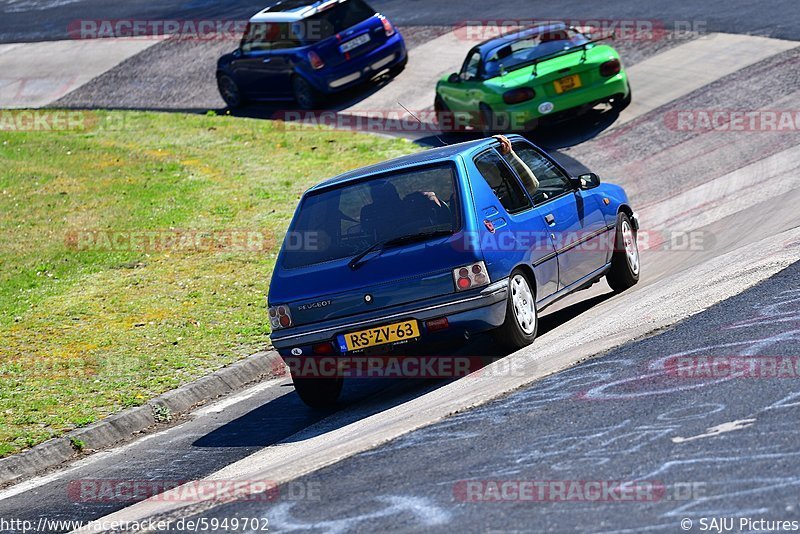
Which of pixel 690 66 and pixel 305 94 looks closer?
pixel 690 66

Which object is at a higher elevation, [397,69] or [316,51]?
[316,51]

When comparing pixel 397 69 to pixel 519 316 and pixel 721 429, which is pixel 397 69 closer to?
pixel 519 316

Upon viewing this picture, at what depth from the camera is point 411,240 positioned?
8.72m

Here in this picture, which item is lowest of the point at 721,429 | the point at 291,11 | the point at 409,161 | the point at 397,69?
the point at 397,69

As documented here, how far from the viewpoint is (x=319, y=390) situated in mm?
9102

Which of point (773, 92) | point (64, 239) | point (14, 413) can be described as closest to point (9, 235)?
point (64, 239)

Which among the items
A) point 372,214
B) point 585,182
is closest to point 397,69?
point 585,182

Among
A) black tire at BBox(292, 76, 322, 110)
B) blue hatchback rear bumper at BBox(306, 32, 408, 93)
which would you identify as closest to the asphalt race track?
blue hatchback rear bumper at BBox(306, 32, 408, 93)

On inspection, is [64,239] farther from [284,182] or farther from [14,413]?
[14,413]

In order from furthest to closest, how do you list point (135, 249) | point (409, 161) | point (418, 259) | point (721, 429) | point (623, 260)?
point (135, 249), point (623, 260), point (409, 161), point (418, 259), point (721, 429)

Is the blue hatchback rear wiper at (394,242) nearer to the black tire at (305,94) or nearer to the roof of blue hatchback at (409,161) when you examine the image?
the roof of blue hatchback at (409,161)

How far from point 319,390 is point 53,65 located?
2011 centimetres

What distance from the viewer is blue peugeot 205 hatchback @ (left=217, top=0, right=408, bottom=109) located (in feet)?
69.5

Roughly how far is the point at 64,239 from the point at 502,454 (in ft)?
33.9
